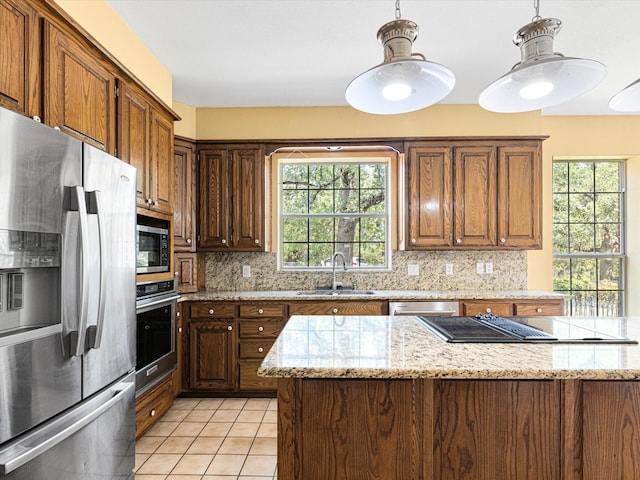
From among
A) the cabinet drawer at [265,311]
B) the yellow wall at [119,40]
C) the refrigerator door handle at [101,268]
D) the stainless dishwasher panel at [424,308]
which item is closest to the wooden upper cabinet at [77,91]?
the yellow wall at [119,40]

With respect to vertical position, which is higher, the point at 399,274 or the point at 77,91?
the point at 77,91

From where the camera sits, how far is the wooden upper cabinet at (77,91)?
5.62ft

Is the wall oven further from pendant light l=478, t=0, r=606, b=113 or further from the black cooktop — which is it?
pendant light l=478, t=0, r=606, b=113

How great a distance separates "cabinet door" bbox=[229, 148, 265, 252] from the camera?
3842mm

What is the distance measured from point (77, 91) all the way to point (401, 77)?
1.56 metres

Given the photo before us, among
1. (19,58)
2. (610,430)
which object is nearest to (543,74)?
(610,430)

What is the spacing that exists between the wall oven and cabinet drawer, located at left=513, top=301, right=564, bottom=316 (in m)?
2.91

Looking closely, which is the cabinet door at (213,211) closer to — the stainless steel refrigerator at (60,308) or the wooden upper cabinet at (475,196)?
the wooden upper cabinet at (475,196)

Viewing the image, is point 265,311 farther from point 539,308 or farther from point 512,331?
point 539,308

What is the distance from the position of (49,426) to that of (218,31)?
250 cm

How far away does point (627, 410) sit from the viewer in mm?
1384

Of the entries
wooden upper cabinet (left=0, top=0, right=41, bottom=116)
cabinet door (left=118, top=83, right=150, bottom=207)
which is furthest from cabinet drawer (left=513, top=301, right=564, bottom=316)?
wooden upper cabinet (left=0, top=0, right=41, bottom=116)

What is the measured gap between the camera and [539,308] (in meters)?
3.48

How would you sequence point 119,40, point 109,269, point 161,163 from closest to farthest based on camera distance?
point 109,269
point 119,40
point 161,163
